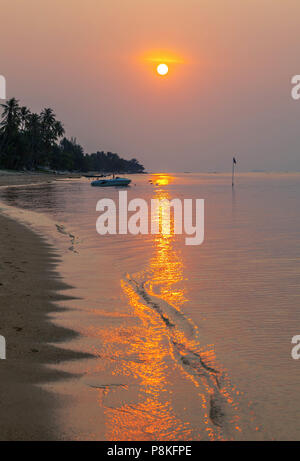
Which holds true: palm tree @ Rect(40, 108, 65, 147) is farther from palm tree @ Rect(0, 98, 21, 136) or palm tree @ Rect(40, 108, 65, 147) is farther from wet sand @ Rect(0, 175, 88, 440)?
wet sand @ Rect(0, 175, 88, 440)

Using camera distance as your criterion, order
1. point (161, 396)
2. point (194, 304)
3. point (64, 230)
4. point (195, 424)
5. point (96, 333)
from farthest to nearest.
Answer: point (64, 230) < point (194, 304) < point (96, 333) < point (161, 396) < point (195, 424)

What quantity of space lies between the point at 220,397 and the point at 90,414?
5.70ft

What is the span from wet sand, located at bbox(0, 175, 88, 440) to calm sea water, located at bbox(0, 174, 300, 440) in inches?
8.8

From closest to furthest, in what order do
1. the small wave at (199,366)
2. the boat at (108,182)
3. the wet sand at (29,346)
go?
the wet sand at (29,346)
the small wave at (199,366)
the boat at (108,182)

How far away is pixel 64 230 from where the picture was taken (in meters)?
26.3

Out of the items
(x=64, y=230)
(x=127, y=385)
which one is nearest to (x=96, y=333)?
(x=127, y=385)

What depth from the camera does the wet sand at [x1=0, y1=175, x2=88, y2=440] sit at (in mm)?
5238

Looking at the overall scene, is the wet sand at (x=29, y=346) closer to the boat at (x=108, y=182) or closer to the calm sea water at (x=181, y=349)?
the calm sea water at (x=181, y=349)

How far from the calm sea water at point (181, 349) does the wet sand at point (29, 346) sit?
0.22 m

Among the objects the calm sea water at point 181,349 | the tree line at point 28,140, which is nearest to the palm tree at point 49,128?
the tree line at point 28,140

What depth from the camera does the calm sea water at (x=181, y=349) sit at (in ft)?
17.9

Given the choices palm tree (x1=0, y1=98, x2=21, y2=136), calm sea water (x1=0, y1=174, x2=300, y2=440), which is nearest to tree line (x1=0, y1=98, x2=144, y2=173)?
palm tree (x1=0, y1=98, x2=21, y2=136)

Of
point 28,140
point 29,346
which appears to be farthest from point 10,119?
point 29,346

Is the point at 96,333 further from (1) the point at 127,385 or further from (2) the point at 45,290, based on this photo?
(2) the point at 45,290
